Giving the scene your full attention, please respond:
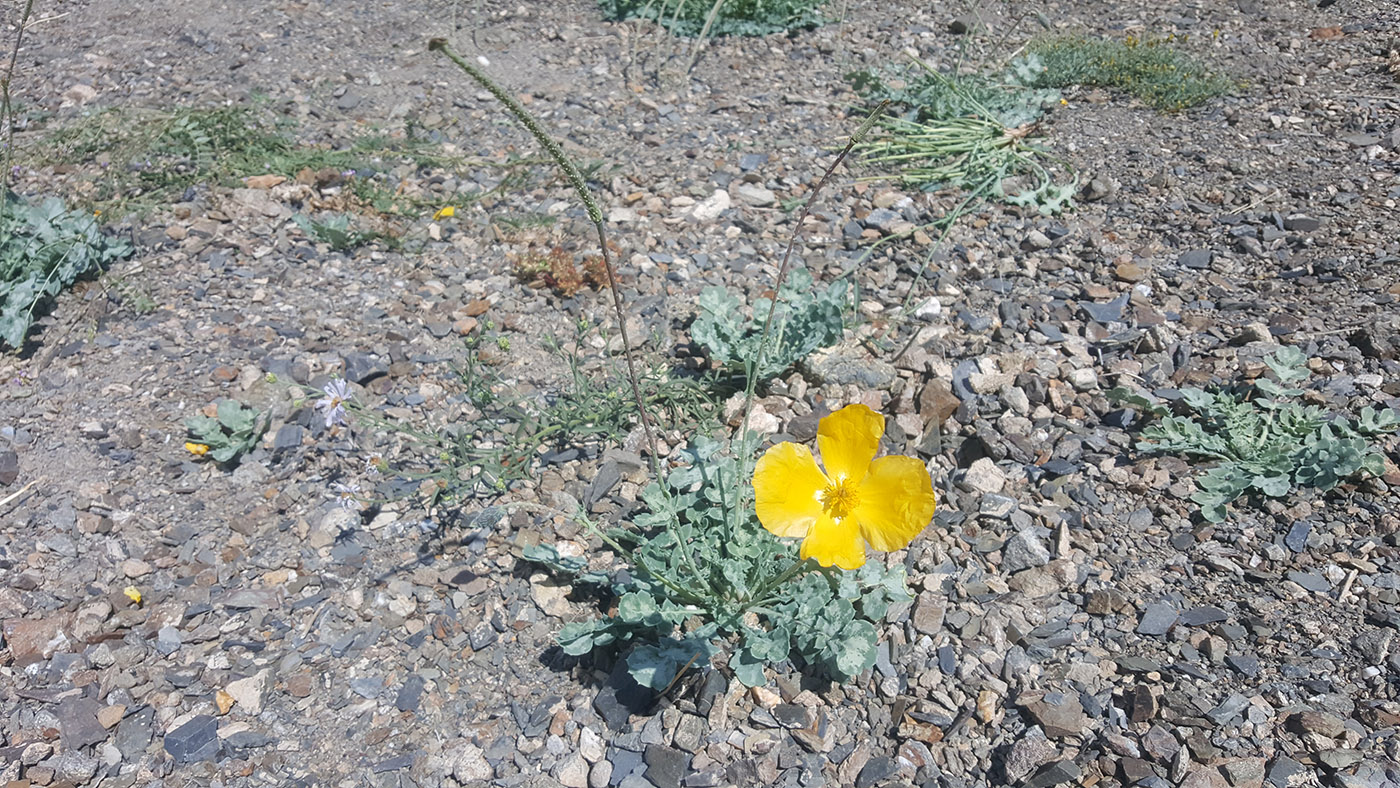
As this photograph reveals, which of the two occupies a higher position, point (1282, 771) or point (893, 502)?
point (893, 502)

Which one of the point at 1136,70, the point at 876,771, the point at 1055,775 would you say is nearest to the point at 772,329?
the point at 876,771

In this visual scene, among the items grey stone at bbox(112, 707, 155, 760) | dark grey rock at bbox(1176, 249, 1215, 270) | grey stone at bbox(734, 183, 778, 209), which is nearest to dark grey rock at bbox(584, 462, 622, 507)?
grey stone at bbox(112, 707, 155, 760)

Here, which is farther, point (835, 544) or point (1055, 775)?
point (1055, 775)

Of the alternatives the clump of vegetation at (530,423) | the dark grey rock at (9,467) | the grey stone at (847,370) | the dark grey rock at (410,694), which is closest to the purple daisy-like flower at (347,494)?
the clump of vegetation at (530,423)

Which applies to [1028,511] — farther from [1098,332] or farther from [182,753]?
[182,753]

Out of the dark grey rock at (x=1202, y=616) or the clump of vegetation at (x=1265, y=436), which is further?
the clump of vegetation at (x=1265, y=436)

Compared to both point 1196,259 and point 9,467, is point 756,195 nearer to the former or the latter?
point 1196,259

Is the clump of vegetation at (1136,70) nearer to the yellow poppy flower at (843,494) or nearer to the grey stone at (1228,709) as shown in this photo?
the grey stone at (1228,709)
